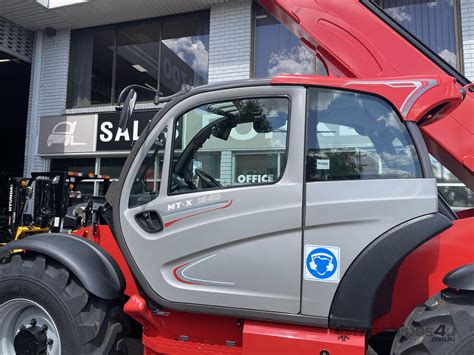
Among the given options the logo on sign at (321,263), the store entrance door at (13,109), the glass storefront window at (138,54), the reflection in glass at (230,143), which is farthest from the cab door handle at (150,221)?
the store entrance door at (13,109)

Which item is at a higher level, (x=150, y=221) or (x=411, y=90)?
(x=411, y=90)

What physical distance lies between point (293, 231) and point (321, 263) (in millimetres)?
247

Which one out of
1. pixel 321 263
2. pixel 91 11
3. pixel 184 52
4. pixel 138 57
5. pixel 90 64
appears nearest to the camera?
pixel 321 263

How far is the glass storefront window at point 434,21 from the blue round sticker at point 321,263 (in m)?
6.22

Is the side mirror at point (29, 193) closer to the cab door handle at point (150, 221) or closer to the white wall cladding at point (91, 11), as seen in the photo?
the white wall cladding at point (91, 11)

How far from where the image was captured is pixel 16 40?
9820 mm

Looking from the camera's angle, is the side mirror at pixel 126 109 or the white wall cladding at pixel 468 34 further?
the white wall cladding at pixel 468 34

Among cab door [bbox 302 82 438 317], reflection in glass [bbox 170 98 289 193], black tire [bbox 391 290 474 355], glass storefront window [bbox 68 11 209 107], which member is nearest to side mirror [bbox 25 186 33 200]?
glass storefront window [bbox 68 11 209 107]

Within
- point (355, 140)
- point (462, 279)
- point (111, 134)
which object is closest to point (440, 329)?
point (462, 279)

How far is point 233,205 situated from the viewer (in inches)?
101

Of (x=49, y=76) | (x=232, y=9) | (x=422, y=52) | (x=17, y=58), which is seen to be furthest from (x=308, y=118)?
(x=17, y=58)

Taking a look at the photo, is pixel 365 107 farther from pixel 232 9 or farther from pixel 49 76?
pixel 49 76

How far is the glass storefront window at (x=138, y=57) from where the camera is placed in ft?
29.8

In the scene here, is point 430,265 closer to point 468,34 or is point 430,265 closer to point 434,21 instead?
point 468,34
